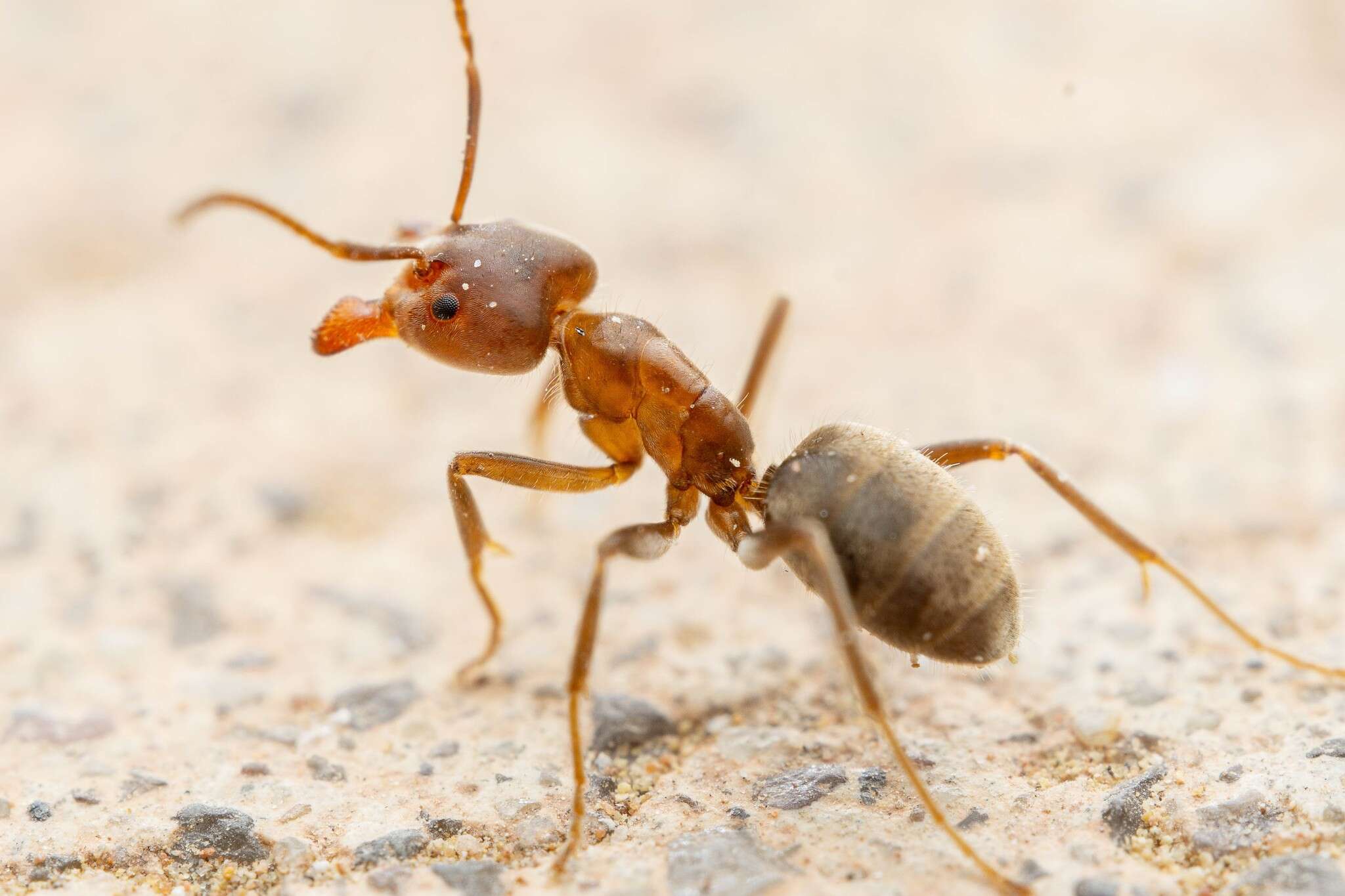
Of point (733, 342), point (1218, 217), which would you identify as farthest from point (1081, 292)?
point (733, 342)

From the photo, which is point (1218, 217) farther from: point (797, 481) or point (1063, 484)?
point (797, 481)

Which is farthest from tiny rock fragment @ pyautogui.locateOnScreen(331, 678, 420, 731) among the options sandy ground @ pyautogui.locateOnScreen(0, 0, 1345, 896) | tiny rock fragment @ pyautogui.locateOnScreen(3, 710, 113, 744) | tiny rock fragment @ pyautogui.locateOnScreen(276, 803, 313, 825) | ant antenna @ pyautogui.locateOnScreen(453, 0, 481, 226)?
ant antenna @ pyautogui.locateOnScreen(453, 0, 481, 226)

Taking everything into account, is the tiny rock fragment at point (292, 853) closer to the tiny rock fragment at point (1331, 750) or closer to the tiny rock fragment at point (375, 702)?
the tiny rock fragment at point (375, 702)

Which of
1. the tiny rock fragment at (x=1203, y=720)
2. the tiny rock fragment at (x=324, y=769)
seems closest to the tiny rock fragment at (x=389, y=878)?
the tiny rock fragment at (x=324, y=769)

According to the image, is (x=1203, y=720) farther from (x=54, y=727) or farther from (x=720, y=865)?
(x=54, y=727)

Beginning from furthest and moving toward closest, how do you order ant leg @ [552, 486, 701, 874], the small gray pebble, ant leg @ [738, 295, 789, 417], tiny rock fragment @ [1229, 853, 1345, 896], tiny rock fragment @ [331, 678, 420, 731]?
ant leg @ [738, 295, 789, 417], tiny rock fragment @ [331, 678, 420, 731], the small gray pebble, ant leg @ [552, 486, 701, 874], tiny rock fragment @ [1229, 853, 1345, 896]

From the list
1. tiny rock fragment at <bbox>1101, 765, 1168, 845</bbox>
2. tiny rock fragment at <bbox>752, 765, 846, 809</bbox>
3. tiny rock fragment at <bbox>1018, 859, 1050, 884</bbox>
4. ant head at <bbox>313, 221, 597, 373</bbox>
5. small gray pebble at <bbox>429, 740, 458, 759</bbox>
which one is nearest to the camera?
tiny rock fragment at <bbox>1018, 859, 1050, 884</bbox>

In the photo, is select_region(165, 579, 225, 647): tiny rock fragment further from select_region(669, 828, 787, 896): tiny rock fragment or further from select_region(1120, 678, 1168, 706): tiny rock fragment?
select_region(1120, 678, 1168, 706): tiny rock fragment

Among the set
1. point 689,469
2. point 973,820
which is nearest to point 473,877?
point 973,820

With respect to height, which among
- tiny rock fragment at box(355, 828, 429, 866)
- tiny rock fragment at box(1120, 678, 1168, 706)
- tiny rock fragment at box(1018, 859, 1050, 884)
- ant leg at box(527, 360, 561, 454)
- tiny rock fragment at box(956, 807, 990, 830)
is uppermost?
ant leg at box(527, 360, 561, 454)
